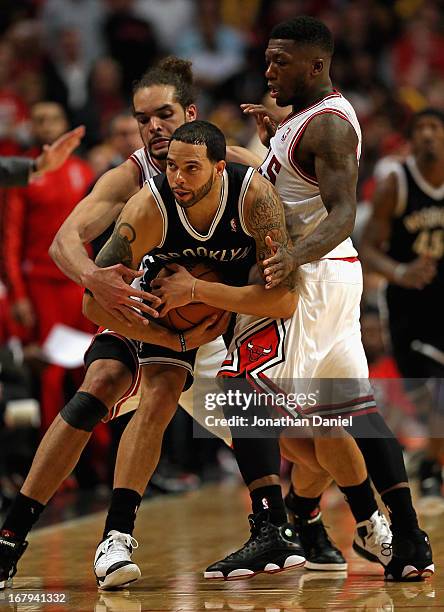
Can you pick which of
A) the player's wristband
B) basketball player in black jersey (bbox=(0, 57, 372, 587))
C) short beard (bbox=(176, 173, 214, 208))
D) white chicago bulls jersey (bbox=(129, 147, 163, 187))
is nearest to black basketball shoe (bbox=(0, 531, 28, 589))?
basketball player in black jersey (bbox=(0, 57, 372, 587))

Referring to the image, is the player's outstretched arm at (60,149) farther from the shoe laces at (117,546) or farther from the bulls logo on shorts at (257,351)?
the shoe laces at (117,546)

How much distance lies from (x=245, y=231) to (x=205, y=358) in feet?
2.51

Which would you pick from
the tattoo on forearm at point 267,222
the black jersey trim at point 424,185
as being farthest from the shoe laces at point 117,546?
the black jersey trim at point 424,185

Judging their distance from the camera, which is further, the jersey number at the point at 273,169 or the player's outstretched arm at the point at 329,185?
the jersey number at the point at 273,169

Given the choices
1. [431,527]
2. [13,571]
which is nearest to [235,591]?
[13,571]

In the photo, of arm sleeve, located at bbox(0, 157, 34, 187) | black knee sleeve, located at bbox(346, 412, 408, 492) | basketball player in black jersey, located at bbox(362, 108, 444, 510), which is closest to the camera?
black knee sleeve, located at bbox(346, 412, 408, 492)

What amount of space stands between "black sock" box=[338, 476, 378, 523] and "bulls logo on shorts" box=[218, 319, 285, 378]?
653mm

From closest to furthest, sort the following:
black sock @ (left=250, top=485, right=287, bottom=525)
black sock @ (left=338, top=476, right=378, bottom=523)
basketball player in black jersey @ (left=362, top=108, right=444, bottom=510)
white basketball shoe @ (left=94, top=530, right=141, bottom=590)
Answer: white basketball shoe @ (left=94, top=530, right=141, bottom=590) < black sock @ (left=250, top=485, right=287, bottom=525) < black sock @ (left=338, top=476, right=378, bottom=523) < basketball player in black jersey @ (left=362, top=108, right=444, bottom=510)

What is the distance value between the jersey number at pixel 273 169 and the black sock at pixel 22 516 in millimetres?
1548

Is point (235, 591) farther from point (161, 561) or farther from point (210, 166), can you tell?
point (210, 166)

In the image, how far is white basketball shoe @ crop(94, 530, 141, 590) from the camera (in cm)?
431

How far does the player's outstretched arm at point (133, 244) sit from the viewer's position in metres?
4.41

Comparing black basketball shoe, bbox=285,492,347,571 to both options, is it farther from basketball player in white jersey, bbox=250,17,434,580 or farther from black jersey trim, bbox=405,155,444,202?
black jersey trim, bbox=405,155,444,202

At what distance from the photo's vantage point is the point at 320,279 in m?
4.62
